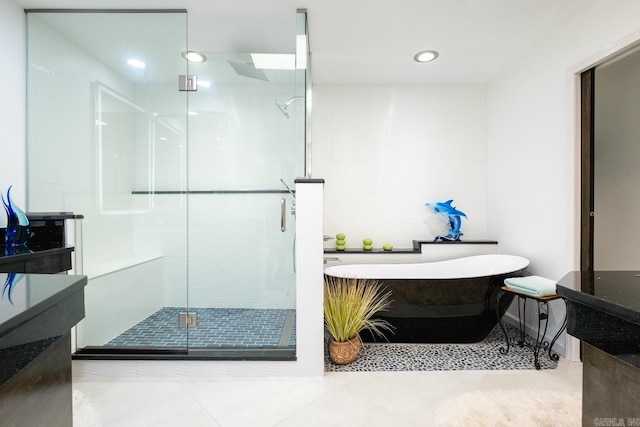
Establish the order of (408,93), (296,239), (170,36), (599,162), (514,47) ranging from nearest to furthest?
1. (296,239)
2. (170,36)
3. (514,47)
4. (599,162)
5. (408,93)

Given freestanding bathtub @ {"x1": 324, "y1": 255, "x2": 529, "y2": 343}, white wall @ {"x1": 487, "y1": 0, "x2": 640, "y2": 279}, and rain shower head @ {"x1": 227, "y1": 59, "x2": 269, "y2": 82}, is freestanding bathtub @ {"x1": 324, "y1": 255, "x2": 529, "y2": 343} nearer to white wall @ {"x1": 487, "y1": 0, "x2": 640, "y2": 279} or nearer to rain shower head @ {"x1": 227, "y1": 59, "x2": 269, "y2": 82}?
white wall @ {"x1": 487, "y1": 0, "x2": 640, "y2": 279}

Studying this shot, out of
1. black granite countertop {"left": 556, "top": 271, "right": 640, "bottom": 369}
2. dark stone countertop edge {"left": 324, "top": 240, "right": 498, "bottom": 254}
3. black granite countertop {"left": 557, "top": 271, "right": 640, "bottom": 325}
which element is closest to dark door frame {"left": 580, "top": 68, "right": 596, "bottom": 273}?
dark stone countertop edge {"left": 324, "top": 240, "right": 498, "bottom": 254}

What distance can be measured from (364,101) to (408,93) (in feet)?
1.58

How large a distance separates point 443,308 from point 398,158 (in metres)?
1.71

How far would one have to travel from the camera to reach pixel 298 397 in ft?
6.02

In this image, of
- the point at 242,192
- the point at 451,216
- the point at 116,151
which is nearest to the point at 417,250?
the point at 451,216

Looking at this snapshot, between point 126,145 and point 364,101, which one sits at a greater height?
point 364,101

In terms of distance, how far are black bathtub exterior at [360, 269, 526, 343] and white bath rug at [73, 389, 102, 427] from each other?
5.61ft

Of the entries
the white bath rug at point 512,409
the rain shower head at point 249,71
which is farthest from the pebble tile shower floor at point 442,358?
the rain shower head at point 249,71

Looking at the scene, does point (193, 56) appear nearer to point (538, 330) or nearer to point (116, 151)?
point (116, 151)

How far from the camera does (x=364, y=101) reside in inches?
136

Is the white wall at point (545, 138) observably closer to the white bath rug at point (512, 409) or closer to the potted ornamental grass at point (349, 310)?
the white bath rug at point (512, 409)

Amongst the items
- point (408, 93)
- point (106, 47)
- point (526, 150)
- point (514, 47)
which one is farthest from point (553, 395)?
point (106, 47)

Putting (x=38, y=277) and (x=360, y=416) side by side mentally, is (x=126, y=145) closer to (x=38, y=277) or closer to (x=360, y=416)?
(x=38, y=277)
